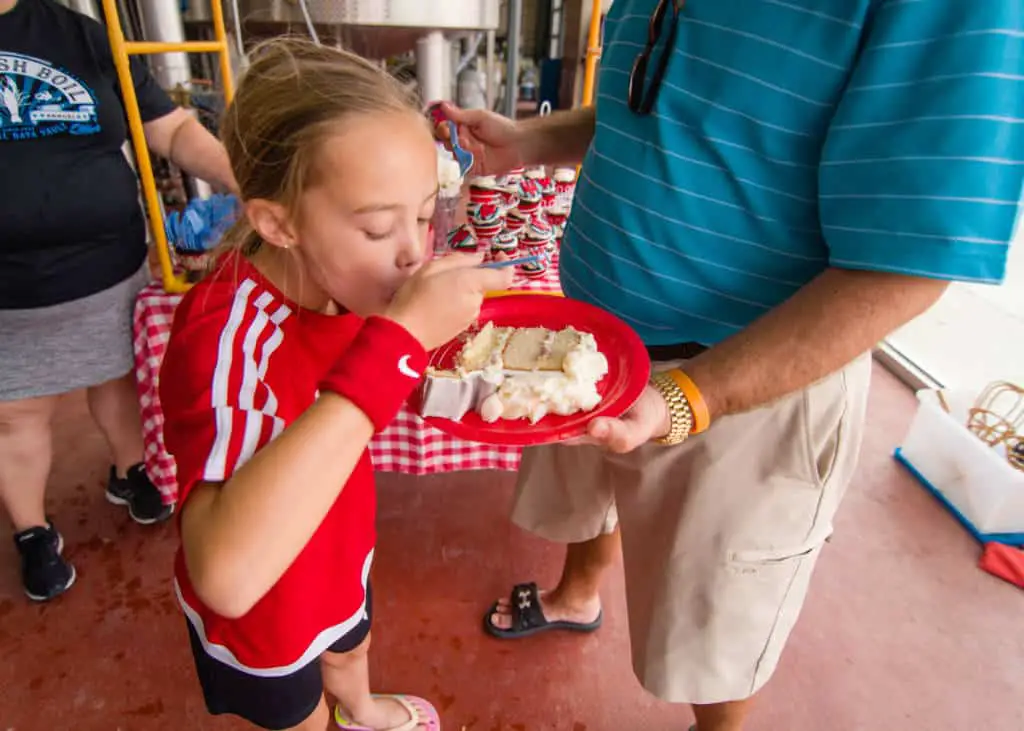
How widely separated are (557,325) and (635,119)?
35cm

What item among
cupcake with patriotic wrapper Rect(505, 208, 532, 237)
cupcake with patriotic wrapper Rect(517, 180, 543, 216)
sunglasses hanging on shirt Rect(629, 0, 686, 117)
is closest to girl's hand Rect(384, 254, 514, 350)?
sunglasses hanging on shirt Rect(629, 0, 686, 117)

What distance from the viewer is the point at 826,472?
997 mm

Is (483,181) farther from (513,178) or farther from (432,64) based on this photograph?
(432,64)

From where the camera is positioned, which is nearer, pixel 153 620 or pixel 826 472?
pixel 826 472

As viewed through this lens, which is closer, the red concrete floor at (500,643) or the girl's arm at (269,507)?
the girl's arm at (269,507)

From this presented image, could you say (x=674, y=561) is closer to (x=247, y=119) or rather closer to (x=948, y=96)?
(x=948, y=96)

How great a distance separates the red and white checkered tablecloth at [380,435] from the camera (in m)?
1.65

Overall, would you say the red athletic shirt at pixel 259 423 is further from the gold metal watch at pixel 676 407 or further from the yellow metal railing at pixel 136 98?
the yellow metal railing at pixel 136 98

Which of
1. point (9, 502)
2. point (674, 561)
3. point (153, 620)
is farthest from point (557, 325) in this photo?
point (9, 502)

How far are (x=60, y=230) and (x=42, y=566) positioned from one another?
0.95 meters

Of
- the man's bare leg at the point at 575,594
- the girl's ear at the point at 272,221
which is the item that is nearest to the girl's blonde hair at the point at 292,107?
the girl's ear at the point at 272,221

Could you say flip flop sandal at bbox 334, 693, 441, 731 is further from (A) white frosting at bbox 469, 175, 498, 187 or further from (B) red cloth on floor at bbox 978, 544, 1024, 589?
(B) red cloth on floor at bbox 978, 544, 1024, 589

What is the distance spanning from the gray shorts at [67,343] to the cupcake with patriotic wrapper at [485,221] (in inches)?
36.7

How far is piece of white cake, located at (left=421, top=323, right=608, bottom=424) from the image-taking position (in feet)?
2.89
